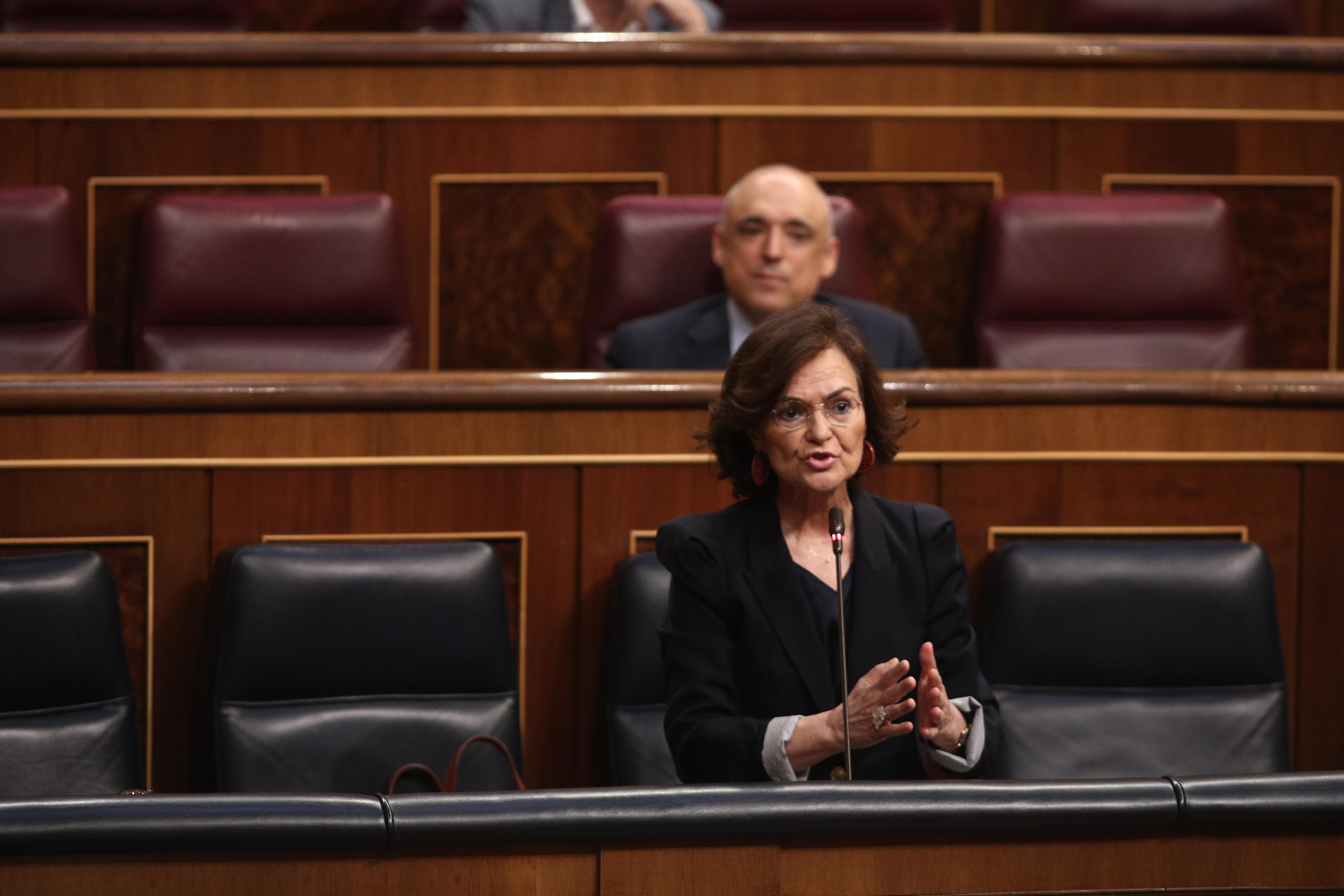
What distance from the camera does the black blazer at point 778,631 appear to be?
1.77 feet

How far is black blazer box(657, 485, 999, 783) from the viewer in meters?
0.54

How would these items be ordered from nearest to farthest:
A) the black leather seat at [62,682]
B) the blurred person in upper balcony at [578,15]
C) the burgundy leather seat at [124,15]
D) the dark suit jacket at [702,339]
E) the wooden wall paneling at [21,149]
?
1. the black leather seat at [62,682]
2. the dark suit jacket at [702,339]
3. the wooden wall paneling at [21,149]
4. the blurred person in upper balcony at [578,15]
5. the burgundy leather seat at [124,15]

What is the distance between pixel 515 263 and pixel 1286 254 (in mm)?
548

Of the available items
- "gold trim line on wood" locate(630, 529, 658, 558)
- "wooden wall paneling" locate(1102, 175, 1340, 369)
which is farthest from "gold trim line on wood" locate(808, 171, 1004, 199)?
"gold trim line on wood" locate(630, 529, 658, 558)

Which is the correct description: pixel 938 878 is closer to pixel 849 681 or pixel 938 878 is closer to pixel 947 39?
pixel 849 681

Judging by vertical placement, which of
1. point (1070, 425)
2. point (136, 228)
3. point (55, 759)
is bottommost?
point (55, 759)

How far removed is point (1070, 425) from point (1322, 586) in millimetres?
148

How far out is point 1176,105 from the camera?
1031 millimetres

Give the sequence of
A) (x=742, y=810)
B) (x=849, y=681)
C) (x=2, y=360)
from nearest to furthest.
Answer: (x=742, y=810) < (x=849, y=681) < (x=2, y=360)

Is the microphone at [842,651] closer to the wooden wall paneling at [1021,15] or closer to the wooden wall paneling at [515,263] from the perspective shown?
the wooden wall paneling at [515,263]

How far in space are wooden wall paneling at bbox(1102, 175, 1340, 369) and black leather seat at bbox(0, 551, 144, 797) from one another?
737 mm

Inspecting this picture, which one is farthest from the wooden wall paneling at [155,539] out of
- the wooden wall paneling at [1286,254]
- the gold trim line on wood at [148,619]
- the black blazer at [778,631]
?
the wooden wall paneling at [1286,254]

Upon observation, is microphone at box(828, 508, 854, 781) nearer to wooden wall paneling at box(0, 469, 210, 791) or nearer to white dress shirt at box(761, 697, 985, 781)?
white dress shirt at box(761, 697, 985, 781)

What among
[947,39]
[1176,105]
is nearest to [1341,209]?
[1176,105]
